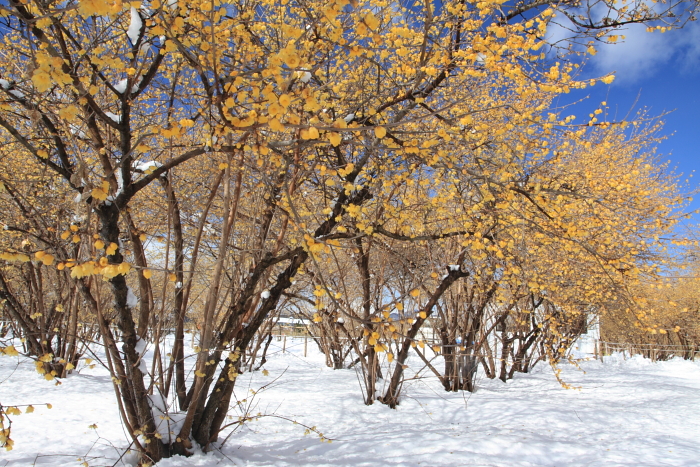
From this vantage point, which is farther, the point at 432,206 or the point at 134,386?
the point at 432,206

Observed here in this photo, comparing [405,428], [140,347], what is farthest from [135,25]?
[405,428]

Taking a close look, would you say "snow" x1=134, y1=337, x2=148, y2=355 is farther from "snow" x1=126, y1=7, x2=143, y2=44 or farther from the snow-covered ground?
"snow" x1=126, y1=7, x2=143, y2=44

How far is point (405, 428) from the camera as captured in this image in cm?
492

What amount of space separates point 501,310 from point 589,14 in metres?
6.65

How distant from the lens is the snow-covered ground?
12.1ft

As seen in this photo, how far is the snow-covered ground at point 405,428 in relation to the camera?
368 cm

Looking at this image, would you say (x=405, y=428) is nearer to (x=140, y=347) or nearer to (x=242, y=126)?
(x=140, y=347)

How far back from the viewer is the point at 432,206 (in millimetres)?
4172

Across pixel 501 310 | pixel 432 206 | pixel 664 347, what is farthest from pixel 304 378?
pixel 664 347

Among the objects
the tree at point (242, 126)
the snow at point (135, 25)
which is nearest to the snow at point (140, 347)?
the tree at point (242, 126)

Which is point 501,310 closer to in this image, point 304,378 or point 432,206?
point 304,378

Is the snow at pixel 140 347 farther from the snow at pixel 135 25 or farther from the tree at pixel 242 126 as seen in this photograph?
the snow at pixel 135 25

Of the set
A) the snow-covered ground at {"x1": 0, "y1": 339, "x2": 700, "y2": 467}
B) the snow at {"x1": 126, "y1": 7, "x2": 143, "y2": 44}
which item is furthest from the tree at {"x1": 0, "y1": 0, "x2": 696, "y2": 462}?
the snow-covered ground at {"x1": 0, "y1": 339, "x2": 700, "y2": 467}

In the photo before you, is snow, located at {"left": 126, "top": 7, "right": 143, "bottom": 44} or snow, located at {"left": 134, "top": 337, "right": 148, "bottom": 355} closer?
snow, located at {"left": 126, "top": 7, "right": 143, "bottom": 44}
